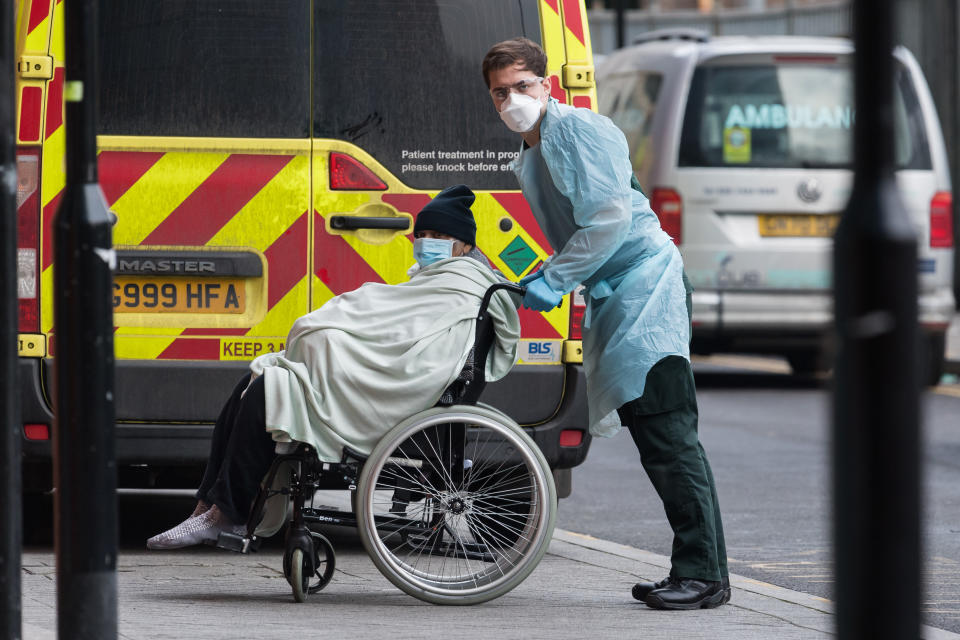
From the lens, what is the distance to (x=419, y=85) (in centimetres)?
666

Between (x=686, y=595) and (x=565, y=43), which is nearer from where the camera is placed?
(x=686, y=595)

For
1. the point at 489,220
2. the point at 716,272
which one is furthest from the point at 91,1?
the point at 716,272

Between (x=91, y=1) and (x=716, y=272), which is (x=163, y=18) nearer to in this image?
(x=91, y=1)

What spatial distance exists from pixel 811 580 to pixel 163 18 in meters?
2.86

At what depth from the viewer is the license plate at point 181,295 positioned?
21.5 ft

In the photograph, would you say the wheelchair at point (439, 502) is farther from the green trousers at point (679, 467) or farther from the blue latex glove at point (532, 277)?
the green trousers at point (679, 467)

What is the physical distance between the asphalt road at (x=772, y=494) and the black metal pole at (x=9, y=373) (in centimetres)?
180

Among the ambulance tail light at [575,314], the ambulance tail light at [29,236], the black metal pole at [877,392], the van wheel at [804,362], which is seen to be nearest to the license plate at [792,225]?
the van wheel at [804,362]

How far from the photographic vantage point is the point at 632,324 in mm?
5816

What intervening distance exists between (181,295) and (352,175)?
27.4 inches

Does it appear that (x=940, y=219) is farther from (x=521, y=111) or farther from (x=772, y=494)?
(x=521, y=111)

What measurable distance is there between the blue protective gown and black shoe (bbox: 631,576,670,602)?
0.47m

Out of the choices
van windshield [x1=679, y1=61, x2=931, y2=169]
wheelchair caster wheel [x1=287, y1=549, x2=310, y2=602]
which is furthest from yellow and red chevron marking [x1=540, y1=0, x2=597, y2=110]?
van windshield [x1=679, y1=61, x2=931, y2=169]

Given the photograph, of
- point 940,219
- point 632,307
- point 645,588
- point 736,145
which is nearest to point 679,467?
point 645,588
